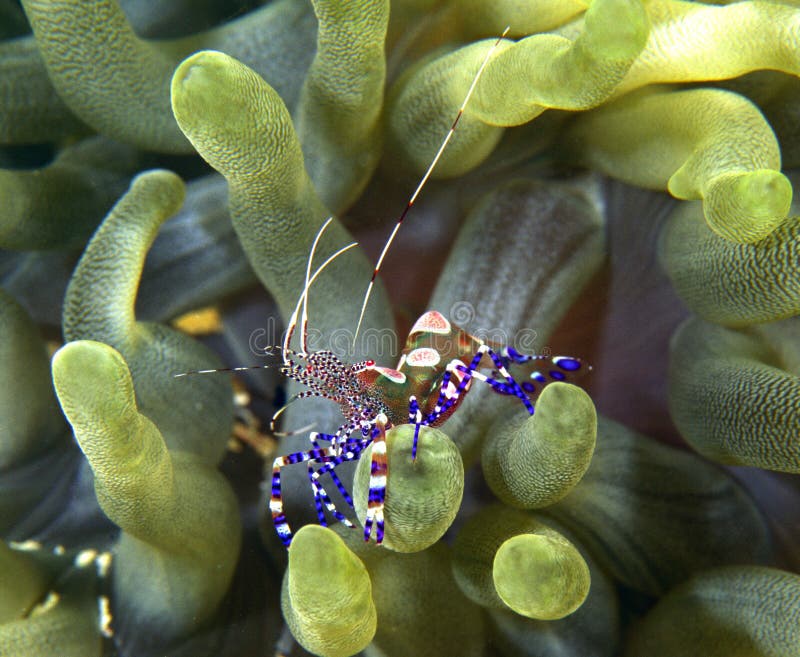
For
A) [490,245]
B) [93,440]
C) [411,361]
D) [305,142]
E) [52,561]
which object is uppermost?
[305,142]

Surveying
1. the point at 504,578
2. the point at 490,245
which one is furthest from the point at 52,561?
the point at 490,245

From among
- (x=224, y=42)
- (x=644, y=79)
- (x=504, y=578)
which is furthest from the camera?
(x=224, y=42)

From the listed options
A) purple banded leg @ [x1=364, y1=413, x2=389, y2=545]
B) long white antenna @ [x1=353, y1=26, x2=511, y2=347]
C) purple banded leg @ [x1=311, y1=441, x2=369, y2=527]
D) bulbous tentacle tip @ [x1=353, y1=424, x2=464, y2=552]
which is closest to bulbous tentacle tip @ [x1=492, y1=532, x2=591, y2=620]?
bulbous tentacle tip @ [x1=353, y1=424, x2=464, y2=552]

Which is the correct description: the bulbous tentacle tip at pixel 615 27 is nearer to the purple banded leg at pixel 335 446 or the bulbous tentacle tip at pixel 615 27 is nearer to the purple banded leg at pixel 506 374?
the purple banded leg at pixel 506 374

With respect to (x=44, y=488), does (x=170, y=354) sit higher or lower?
higher

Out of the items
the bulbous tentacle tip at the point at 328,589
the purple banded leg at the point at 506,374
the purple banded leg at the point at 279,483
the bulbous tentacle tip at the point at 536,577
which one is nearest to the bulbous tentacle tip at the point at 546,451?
the bulbous tentacle tip at the point at 536,577

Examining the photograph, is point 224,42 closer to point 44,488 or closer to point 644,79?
point 644,79

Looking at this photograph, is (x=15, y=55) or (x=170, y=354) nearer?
(x=170, y=354)

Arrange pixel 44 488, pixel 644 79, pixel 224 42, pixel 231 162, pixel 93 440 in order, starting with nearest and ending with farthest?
pixel 93 440, pixel 231 162, pixel 644 79, pixel 44 488, pixel 224 42

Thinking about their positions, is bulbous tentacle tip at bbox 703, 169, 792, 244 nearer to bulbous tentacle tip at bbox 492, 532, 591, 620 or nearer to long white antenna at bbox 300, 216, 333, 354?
bulbous tentacle tip at bbox 492, 532, 591, 620
